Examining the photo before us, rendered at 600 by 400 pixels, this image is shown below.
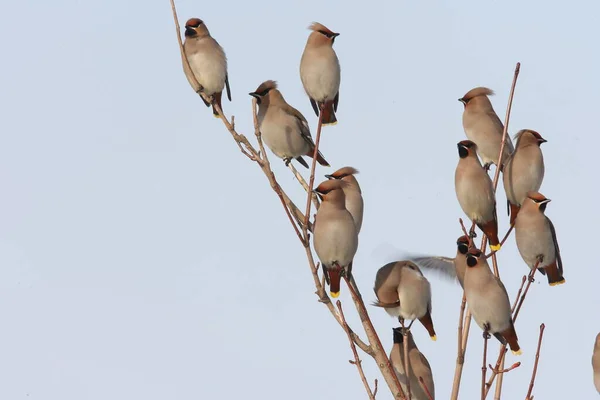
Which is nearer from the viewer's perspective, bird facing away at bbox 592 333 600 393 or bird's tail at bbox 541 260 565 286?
bird's tail at bbox 541 260 565 286

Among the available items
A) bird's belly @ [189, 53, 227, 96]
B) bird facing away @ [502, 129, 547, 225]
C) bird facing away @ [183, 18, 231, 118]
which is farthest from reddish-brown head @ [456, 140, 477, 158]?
bird's belly @ [189, 53, 227, 96]

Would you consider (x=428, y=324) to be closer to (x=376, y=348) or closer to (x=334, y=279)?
(x=334, y=279)

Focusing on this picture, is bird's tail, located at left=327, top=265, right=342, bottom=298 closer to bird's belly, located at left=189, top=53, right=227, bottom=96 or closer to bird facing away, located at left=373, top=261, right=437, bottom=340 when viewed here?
bird facing away, located at left=373, top=261, right=437, bottom=340

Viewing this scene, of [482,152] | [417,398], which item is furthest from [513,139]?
[417,398]

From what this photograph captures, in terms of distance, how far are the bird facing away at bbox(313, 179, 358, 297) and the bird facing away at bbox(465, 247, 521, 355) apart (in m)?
0.49

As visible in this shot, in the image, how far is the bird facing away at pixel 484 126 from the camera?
564cm

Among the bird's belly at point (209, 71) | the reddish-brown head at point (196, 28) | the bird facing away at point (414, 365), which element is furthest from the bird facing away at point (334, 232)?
the reddish-brown head at point (196, 28)

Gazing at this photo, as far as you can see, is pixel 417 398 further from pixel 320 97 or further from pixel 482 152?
pixel 320 97

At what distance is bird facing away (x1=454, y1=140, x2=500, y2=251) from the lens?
499 centimetres

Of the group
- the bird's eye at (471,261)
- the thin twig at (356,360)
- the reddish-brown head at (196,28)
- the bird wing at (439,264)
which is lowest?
the thin twig at (356,360)

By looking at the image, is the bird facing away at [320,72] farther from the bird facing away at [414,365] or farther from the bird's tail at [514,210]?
the bird facing away at [414,365]

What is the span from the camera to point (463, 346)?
400cm

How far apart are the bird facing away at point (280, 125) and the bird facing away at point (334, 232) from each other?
1.69 meters

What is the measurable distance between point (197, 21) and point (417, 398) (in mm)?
2442
